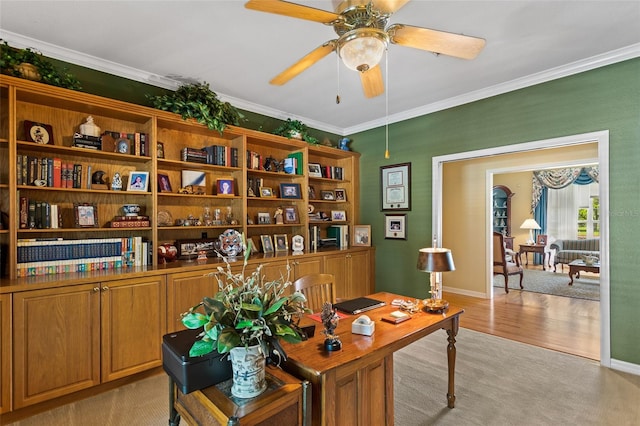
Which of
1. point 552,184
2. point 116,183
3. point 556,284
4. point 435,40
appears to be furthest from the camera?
point 552,184

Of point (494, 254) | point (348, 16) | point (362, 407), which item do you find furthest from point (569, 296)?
point (348, 16)

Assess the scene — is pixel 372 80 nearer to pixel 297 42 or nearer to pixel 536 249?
pixel 297 42

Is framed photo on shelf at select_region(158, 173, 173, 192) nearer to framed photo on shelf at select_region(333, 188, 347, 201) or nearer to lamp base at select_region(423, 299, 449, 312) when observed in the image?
framed photo on shelf at select_region(333, 188, 347, 201)

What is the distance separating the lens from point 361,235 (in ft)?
15.3

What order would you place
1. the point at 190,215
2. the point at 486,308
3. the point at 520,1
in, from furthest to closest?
the point at 486,308 < the point at 190,215 < the point at 520,1

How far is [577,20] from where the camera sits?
7.34 feet

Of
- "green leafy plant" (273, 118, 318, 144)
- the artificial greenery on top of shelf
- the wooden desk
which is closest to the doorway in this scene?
"green leafy plant" (273, 118, 318, 144)

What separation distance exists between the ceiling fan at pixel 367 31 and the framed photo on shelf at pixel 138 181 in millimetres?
1987

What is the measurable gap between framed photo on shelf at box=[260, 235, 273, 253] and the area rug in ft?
15.2

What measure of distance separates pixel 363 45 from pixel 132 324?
8.37ft

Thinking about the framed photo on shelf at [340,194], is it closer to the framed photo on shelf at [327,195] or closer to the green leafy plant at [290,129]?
the framed photo on shelf at [327,195]

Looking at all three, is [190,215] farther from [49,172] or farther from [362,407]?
[362,407]

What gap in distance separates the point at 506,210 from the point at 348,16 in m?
8.65

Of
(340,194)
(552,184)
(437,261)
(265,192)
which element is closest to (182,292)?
(265,192)
